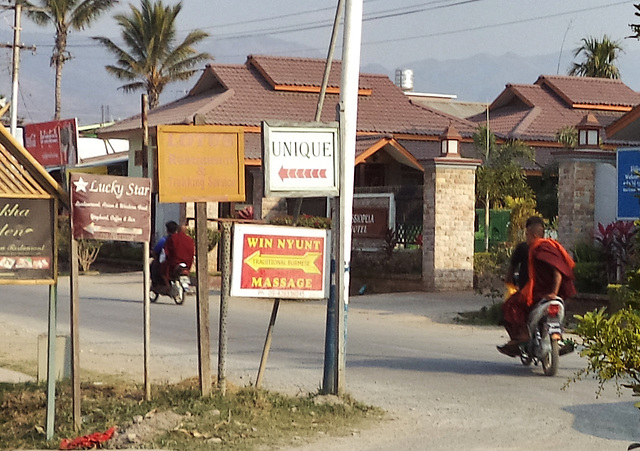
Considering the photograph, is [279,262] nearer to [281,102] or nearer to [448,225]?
[448,225]

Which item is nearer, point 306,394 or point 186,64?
point 306,394

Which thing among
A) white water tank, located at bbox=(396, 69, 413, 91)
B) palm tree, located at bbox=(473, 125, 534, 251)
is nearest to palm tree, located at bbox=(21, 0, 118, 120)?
white water tank, located at bbox=(396, 69, 413, 91)

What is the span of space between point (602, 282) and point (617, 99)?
82.2 ft

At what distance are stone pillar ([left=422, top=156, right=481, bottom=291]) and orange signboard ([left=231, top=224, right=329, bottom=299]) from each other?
Answer: 14.5 m

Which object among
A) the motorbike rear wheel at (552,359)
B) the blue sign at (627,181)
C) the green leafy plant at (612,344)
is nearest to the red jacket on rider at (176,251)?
the blue sign at (627,181)

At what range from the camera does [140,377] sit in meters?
12.3

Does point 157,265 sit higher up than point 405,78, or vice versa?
point 405,78

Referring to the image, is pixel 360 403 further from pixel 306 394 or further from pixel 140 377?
pixel 140 377

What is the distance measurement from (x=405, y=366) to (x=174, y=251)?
9.85 metres

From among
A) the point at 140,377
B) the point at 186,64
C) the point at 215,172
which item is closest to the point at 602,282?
the point at 140,377

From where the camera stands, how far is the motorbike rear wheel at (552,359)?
12180 mm

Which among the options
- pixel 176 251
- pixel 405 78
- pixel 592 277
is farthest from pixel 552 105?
pixel 405 78

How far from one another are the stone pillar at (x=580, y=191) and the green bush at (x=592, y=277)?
1.29m

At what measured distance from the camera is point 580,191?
20609mm
